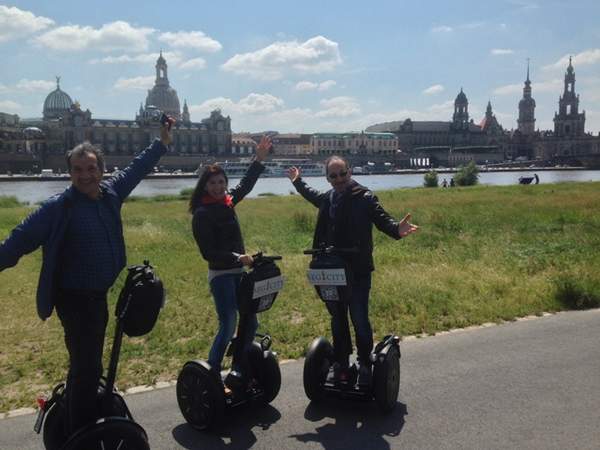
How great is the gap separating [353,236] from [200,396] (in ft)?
6.19

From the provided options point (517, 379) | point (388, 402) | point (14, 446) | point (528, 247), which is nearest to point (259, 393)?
point (388, 402)

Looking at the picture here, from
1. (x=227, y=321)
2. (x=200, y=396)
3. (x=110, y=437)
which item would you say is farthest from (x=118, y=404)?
(x=227, y=321)

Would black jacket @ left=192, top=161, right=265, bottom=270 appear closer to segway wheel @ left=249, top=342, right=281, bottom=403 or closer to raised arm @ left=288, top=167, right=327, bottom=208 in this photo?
segway wheel @ left=249, top=342, right=281, bottom=403

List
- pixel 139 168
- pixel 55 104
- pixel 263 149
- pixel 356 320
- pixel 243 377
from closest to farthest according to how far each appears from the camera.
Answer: pixel 139 168, pixel 243 377, pixel 356 320, pixel 263 149, pixel 55 104

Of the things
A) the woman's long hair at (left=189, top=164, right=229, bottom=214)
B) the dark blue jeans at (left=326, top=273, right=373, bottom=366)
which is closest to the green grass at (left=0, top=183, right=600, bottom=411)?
the dark blue jeans at (left=326, top=273, right=373, bottom=366)

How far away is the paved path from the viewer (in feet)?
15.1

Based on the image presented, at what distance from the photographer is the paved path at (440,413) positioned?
462 centimetres

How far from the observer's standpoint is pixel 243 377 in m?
5.14

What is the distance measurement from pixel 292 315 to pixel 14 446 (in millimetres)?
4544

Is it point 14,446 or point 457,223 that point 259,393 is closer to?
point 14,446

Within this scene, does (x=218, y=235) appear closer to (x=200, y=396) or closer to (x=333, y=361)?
(x=200, y=396)

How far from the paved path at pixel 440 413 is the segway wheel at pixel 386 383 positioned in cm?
12

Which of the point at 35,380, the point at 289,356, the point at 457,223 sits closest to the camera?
the point at 35,380

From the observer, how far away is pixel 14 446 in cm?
459
